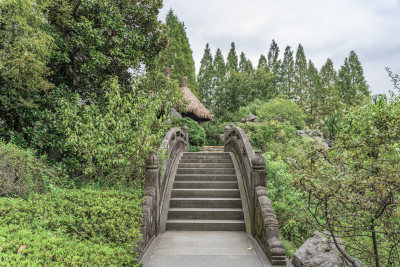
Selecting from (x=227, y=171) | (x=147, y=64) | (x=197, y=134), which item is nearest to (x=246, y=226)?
(x=227, y=171)

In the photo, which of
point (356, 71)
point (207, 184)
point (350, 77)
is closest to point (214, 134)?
point (207, 184)

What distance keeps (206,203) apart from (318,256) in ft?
8.57

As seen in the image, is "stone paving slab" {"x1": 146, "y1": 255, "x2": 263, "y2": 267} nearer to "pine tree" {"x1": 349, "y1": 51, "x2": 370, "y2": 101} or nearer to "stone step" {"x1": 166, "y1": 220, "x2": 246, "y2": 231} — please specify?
"stone step" {"x1": 166, "y1": 220, "x2": 246, "y2": 231}

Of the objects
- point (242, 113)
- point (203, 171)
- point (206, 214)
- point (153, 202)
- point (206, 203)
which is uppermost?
point (242, 113)

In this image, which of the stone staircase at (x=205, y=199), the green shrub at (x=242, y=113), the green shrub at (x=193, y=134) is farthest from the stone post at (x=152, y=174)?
the green shrub at (x=242, y=113)

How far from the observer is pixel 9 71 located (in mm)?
4609

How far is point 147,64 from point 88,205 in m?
4.90

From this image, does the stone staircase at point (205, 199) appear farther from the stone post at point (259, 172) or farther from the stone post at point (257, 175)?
the stone post at point (259, 172)

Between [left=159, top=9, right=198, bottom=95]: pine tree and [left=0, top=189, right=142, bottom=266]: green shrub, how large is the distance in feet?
73.0

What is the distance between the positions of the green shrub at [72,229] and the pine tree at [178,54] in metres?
22.3

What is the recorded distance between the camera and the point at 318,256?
3.47m

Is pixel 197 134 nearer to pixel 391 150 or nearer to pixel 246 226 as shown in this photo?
pixel 246 226

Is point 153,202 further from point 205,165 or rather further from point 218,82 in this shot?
point 218,82

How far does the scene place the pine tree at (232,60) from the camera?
1292 inches
